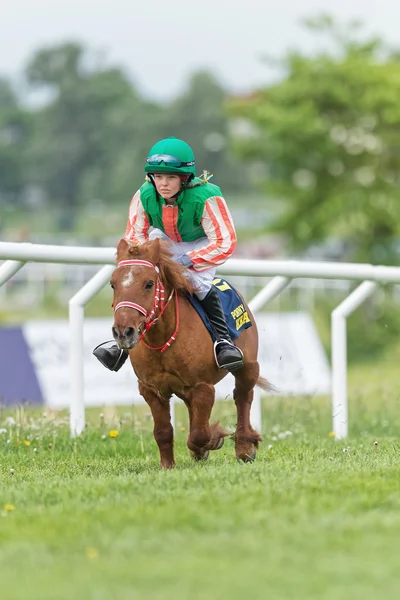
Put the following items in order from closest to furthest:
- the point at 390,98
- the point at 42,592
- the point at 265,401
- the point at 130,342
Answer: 1. the point at 42,592
2. the point at 130,342
3. the point at 265,401
4. the point at 390,98

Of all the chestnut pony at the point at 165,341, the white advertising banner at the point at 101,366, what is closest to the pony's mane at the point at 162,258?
the chestnut pony at the point at 165,341

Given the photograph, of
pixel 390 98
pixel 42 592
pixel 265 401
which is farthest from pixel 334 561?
pixel 390 98

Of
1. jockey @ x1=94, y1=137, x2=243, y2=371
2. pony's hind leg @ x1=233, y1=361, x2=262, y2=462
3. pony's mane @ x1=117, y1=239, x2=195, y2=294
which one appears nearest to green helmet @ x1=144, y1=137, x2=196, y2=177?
jockey @ x1=94, y1=137, x2=243, y2=371

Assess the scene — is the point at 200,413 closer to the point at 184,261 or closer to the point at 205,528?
the point at 184,261

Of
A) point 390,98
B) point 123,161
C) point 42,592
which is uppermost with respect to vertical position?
point 123,161

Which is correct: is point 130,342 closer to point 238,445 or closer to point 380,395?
point 238,445

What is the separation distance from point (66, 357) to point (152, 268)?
5.71 metres

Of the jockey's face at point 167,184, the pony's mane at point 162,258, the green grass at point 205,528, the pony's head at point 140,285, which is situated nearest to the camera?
the green grass at point 205,528

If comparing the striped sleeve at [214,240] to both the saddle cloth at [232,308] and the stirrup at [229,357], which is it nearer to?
the saddle cloth at [232,308]

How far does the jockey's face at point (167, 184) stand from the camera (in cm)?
630

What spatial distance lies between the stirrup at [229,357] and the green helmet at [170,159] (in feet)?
2.94

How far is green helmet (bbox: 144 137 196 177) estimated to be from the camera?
20.6 ft

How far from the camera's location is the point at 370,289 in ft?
28.5

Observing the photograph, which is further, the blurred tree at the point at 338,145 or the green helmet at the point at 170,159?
the blurred tree at the point at 338,145
